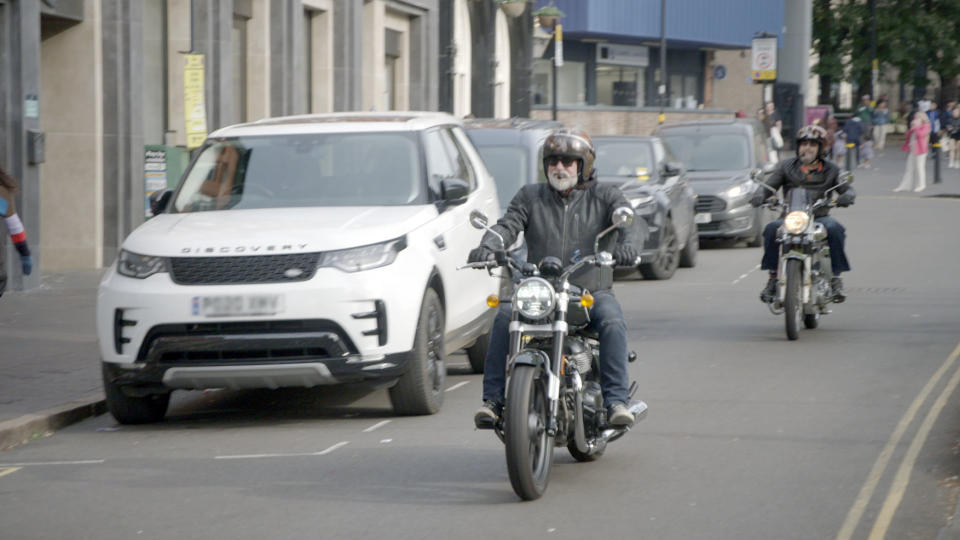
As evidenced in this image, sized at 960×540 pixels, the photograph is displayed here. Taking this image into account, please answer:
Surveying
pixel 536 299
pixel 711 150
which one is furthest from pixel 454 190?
pixel 711 150

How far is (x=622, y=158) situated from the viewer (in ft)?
64.8

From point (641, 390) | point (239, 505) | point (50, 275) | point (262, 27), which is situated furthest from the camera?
point (262, 27)

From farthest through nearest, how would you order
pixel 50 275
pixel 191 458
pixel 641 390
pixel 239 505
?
pixel 50 275 < pixel 641 390 < pixel 191 458 < pixel 239 505

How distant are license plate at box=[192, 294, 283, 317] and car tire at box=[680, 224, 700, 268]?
38.6 feet

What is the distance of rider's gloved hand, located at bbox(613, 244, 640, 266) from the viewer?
717cm

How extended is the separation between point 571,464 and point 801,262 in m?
5.58

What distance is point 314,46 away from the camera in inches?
1030

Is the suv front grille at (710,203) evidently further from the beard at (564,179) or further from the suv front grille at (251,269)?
the beard at (564,179)

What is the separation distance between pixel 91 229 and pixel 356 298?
10.8m

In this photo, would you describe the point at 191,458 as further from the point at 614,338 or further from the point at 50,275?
the point at 50,275

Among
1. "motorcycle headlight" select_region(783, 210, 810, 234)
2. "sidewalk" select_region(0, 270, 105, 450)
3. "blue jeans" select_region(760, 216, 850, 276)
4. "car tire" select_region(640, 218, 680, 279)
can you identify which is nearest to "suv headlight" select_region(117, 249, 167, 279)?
"sidewalk" select_region(0, 270, 105, 450)

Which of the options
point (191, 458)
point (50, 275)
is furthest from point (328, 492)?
point (50, 275)

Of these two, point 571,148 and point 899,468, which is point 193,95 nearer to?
point 571,148

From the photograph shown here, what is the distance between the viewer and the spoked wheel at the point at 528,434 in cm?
656
